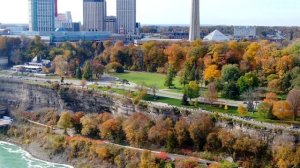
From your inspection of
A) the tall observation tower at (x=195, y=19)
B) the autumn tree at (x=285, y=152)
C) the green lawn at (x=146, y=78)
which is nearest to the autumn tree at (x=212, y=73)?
the green lawn at (x=146, y=78)

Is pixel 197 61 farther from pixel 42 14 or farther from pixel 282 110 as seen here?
pixel 42 14

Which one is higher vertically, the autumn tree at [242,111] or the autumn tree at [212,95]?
the autumn tree at [212,95]

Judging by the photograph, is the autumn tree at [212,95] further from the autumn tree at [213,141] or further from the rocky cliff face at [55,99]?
the rocky cliff face at [55,99]

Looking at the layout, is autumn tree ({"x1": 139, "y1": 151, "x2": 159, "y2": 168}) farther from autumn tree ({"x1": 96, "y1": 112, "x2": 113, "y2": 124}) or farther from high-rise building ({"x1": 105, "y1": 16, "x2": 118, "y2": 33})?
high-rise building ({"x1": 105, "y1": 16, "x2": 118, "y2": 33})

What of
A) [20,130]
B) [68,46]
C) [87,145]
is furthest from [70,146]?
[68,46]

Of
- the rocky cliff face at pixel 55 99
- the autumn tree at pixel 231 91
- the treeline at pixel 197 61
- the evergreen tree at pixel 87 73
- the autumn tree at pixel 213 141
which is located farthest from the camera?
the evergreen tree at pixel 87 73

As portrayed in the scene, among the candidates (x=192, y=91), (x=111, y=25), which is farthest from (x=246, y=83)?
(x=111, y=25)

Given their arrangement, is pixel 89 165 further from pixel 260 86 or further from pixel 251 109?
pixel 260 86
